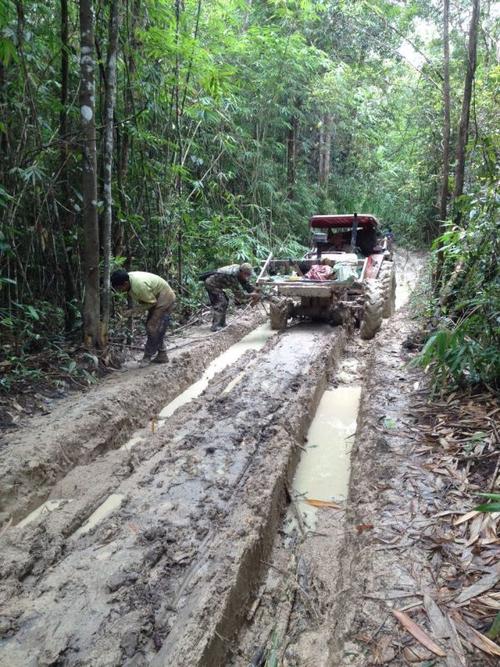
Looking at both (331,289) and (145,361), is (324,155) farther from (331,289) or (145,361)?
(145,361)

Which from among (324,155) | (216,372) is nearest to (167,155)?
(216,372)

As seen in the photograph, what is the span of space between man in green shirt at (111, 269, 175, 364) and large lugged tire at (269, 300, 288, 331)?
2.72 m

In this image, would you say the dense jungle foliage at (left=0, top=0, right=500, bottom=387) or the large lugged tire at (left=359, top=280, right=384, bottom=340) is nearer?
the dense jungle foliage at (left=0, top=0, right=500, bottom=387)

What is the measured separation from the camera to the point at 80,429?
14.7 feet

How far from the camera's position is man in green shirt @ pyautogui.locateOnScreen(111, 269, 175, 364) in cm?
613

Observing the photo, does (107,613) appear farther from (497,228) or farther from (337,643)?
(497,228)

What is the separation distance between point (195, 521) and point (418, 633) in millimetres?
1591

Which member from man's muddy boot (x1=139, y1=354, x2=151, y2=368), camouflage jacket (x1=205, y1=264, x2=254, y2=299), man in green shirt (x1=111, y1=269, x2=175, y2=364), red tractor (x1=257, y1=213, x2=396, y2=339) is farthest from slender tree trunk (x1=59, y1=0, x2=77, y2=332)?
red tractor (x1=257, y1=213, x2=396, y2=339)

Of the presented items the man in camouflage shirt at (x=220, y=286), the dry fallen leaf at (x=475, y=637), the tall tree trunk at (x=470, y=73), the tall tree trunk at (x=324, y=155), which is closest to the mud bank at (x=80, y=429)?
the man in camouflage shirt at (x=220, y=286)

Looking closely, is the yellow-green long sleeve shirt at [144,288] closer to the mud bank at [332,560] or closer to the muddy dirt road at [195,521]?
the muddy dirt road at [195,521]

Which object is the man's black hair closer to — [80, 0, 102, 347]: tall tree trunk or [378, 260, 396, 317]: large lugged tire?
[80, 0, 102, 347]: tall tree trunk

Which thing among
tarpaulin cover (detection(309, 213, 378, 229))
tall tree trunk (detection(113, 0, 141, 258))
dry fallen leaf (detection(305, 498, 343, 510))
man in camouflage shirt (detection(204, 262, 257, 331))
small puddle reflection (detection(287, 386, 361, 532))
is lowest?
small puddle reflection (detection(287, 386, 361, 532))

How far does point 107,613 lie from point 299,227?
45.6 feet

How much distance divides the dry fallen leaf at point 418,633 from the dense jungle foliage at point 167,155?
275cm
